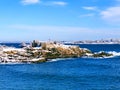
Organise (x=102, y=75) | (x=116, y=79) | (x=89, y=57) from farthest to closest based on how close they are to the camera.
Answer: (x=89, y=57)
(x=102, y=75)
(x=116, y=79)

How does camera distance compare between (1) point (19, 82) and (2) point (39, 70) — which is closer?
(1) point (19, 82)

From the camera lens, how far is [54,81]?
63.0 m

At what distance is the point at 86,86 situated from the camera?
57.3 meters

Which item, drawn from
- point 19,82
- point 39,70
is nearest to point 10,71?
point 39,70

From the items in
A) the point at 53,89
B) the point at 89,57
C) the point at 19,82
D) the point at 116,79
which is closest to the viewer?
the point at 53,89

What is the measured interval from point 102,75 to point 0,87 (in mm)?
24673

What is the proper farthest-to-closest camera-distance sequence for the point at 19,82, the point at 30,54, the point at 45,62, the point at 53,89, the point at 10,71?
the point at 30,54, the point at 45,62, the point at 10,71, the point at 19,82, the point at 53,89

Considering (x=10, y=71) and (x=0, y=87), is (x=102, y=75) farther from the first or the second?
(x=0, y=87)

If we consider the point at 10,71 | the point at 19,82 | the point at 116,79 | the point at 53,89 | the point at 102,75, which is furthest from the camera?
the point at 10,71

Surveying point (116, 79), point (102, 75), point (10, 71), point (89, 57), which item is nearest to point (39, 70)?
point (10, 71)

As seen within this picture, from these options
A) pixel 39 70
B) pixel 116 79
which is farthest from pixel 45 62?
pixel 116 79

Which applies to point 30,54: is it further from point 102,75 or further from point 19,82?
point 19,82

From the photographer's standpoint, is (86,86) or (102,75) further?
(102,75)

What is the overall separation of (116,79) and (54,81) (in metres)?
11.7
